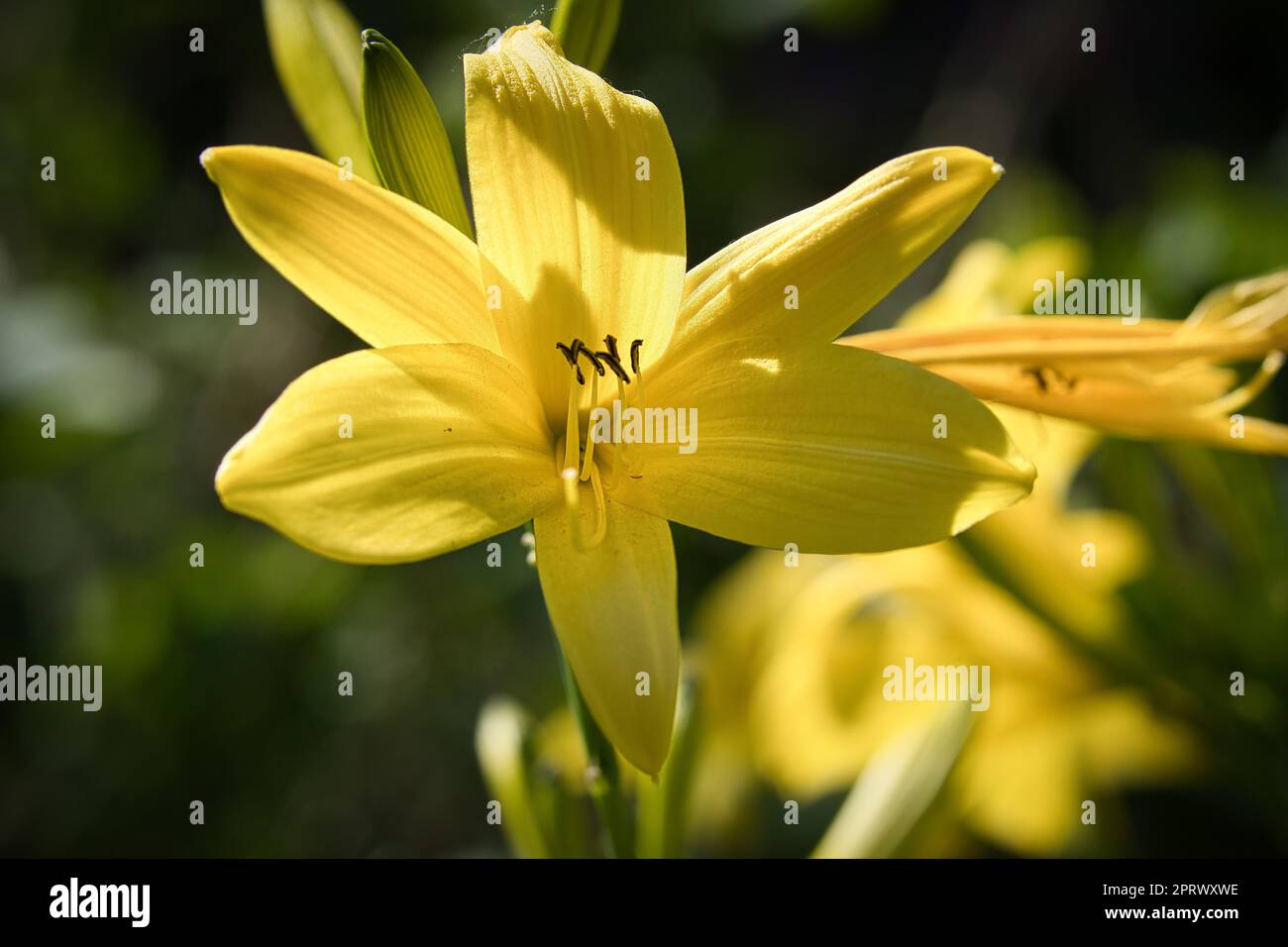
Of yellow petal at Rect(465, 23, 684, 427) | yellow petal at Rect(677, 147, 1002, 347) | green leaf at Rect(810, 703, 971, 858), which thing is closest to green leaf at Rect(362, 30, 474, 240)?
yellow petal at Rect(465, 23, 684, 427)

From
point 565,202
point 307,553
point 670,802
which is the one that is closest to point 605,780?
point 670,802

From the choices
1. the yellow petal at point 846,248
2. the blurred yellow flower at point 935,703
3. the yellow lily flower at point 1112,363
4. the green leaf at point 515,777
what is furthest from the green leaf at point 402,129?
the blurred yellow flower at point 935,703

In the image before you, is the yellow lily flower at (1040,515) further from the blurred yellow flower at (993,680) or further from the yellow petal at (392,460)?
the yellow petal at (392,460)

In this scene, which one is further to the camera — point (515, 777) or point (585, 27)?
point (515, 777)

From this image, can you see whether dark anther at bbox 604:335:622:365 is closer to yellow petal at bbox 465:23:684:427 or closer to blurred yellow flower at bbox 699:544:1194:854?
yellow petal at bbox 465:23:684:427

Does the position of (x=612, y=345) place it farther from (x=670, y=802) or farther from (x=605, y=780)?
(x=670, y=802)

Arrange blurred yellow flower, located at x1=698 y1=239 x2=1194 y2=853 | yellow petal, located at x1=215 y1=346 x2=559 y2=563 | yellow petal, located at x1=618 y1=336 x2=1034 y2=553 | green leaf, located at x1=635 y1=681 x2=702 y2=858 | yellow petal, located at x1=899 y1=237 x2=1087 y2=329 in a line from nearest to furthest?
1. yellow petal, located at x1=215 y1=346 x2=559 y2=563
2. yellow petal, located at x1=618 y1=336 x2=1034 y2=553
3. green leaf, located at x1=635 y1=681 x2=702 y2=858
4. yellow petal, located at x1=899 y1=237 x2=1087 y2=329
5. blurred yellow flower, located at x1=698 y1=239 x2=1194 y2=853

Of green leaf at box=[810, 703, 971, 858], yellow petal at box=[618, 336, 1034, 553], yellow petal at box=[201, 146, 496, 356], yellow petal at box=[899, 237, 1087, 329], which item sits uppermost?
yellow petal at box=[899, 237, 1087, 329]
